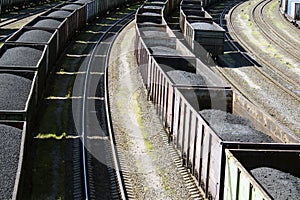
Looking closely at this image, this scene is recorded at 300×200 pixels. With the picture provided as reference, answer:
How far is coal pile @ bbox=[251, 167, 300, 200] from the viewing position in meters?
10.4

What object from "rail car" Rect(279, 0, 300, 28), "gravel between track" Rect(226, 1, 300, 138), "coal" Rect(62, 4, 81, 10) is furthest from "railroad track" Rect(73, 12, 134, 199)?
"rail car" Rect(279, 0, 300, 28)

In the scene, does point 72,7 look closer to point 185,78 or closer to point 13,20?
point 13,20

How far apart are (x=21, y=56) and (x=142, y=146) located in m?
7.14

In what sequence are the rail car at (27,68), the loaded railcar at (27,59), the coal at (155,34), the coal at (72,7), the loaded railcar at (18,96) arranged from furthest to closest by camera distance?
the coal at (72,7), the coal at (155,34), the loaded railcar at (27,59), the loaded railcar at (18,96), the rail car at (27,68)

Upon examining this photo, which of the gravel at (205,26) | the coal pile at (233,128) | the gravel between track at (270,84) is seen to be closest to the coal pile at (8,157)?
the coal pile at (233,128)

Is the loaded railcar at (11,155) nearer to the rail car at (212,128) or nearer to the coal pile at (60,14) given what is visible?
the rail car at (212,128)

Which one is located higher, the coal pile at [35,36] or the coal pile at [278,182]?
the coal pile at [35,36]

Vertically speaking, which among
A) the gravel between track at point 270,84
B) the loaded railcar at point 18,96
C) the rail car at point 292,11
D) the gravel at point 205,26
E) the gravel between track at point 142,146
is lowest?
the gravel between track at point 270,84

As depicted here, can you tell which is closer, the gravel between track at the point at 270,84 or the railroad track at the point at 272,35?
the gravel between track at the point at 270,84

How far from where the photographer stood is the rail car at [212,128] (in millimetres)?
11750

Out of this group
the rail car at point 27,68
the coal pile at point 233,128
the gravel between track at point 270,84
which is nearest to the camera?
the coal pile at point 233,128

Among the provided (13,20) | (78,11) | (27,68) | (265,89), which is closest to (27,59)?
(27,68)

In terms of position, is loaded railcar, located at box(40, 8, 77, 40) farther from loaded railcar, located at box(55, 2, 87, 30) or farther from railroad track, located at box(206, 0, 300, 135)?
railroad track, located at box(206, 0, 300, 135)

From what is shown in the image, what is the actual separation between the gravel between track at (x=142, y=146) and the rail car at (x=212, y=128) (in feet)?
1.65
